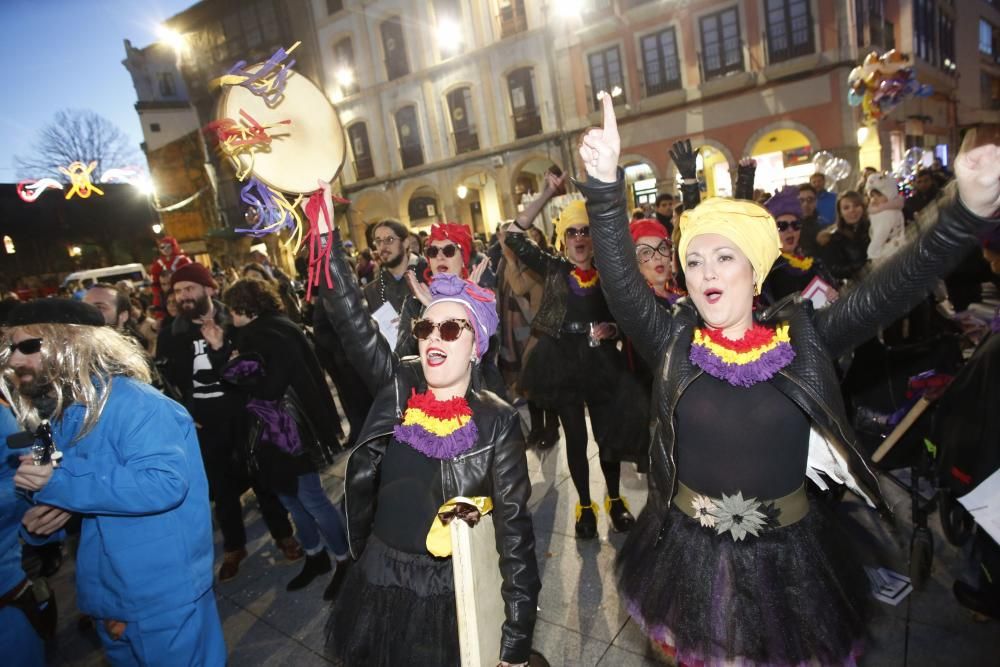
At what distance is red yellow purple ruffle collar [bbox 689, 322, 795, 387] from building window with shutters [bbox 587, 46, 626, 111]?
18.2 m

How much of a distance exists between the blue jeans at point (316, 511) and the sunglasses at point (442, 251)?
1756 mm

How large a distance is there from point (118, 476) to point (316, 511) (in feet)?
6.28

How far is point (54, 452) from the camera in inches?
75.5

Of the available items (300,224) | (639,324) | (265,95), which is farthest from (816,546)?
(265,95)

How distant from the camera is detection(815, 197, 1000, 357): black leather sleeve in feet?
5.01

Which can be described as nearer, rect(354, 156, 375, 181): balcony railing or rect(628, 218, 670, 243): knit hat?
rect(628, 218, 670, 243): knit hat

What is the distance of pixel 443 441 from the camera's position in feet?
6.43

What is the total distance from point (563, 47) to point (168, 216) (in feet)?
81.6

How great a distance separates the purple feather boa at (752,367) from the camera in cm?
182

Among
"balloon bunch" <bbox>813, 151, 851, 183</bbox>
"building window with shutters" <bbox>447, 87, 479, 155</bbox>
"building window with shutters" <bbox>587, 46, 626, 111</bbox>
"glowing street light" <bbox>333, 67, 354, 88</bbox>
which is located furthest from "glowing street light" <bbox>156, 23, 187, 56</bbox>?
"balloon bunch" <bbox>813, 151, 851, 183</bbox>

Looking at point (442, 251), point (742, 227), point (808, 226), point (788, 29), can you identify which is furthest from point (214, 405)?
point (788, 29)

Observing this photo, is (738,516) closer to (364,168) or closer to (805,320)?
(805,320)

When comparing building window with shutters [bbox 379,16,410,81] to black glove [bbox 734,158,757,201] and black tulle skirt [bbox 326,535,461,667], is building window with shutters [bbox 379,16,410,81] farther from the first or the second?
black tulle skirt [bbox 326,535,461,667]

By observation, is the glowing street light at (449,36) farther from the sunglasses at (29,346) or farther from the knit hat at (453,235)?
the sunglasses at (29,346)
